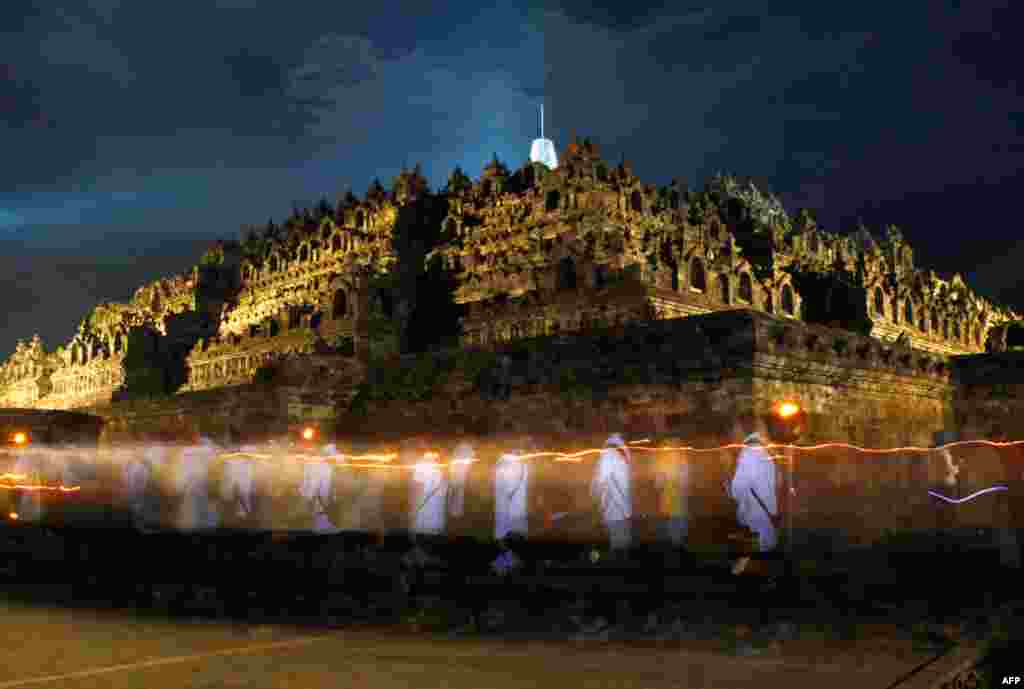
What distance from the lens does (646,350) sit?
16938 mm

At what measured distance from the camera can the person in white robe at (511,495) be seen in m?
16.2

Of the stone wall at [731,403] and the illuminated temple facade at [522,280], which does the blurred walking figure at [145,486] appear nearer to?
the illuminated temple facade at [522,280]

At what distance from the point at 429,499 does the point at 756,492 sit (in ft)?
19.8

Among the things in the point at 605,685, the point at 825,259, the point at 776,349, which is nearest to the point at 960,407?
the point at 776,349

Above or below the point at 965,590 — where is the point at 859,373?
above

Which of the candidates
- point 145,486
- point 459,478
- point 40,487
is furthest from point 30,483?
point 459,478

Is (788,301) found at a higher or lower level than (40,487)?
higher

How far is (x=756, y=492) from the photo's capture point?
1345cm

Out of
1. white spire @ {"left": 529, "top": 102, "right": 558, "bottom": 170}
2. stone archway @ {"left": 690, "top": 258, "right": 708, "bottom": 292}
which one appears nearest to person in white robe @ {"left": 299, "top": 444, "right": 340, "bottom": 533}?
stone archway @ {"left": 690, "top": 258, "right": 708, "bottom": 292}

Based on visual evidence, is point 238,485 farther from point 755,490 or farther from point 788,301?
point 788,301

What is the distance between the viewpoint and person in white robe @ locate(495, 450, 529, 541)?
16234mm

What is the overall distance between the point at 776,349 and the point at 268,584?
8.86 meters

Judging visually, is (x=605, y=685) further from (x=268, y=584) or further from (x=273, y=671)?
(x=268, y=584)

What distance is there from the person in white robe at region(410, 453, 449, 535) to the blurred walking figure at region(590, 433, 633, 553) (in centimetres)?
306
